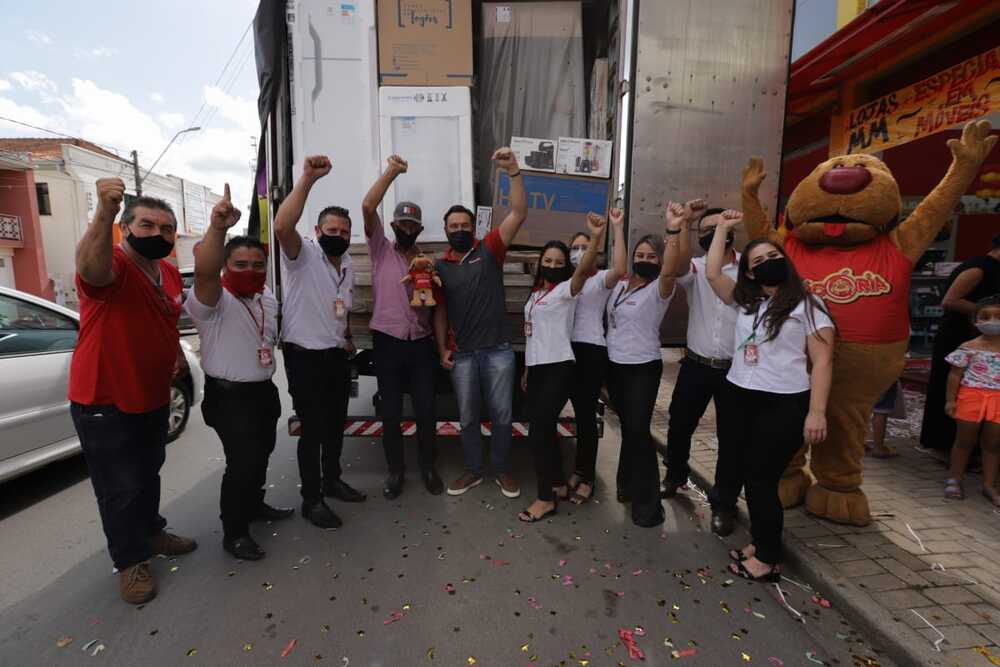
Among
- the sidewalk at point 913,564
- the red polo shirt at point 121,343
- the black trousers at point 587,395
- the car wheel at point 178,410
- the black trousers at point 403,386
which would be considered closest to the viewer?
the sidewalk at point 913,564

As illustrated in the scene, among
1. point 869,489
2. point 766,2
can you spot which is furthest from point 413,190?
point 869,489

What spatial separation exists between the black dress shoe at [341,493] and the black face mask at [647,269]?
2.37 meters

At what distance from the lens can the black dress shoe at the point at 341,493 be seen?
3.49 meters

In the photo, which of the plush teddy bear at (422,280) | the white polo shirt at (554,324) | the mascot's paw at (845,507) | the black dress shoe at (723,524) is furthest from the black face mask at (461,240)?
the mascot's paw at (845,507)

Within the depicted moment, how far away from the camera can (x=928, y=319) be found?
6781mm

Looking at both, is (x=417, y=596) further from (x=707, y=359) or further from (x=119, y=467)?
(x=707, y=359)

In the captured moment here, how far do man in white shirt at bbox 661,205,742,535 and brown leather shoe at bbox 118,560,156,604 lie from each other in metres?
2.98

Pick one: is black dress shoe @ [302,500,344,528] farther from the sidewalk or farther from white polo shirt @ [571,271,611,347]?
the sidewalk

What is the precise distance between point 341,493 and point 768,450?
2652 mm

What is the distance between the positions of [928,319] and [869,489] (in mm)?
4733

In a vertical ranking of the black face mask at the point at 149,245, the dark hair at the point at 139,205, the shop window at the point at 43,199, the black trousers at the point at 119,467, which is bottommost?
the black trousers at the point at 119,467

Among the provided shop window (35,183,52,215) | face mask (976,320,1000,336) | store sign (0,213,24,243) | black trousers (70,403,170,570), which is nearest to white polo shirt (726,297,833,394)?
face mask (976,320,1000,336)

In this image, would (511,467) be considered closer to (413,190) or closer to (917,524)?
(413,190)

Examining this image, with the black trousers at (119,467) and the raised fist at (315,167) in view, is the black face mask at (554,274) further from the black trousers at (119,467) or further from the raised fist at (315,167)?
the black trousers at (119,467)
